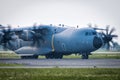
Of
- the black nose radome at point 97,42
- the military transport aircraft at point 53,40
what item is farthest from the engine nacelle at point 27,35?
the black nose radome at point 97,42

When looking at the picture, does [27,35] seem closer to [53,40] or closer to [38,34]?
[38,34]

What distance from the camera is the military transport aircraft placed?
59781 mm

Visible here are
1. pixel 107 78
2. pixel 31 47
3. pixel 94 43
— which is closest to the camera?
pixel 107 78

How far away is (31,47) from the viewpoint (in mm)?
66812

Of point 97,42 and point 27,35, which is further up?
point 27,35

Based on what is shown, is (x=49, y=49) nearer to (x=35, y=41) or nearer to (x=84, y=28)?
(x=35, y=41)

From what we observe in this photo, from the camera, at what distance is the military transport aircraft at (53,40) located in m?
59.8

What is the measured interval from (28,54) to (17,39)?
3.91 metres

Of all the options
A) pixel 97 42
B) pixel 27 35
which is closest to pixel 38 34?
pixel 27 35

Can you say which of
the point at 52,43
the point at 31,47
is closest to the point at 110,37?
the point at 52,43

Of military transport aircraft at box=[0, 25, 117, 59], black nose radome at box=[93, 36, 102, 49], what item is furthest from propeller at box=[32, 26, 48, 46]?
black nose radome at box=[93, 36, 102, 49]

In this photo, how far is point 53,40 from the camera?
65.4 meters

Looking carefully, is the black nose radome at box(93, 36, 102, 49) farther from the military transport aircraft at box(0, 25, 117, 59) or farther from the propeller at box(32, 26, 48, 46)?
the propeller at box(32, 26, 48, 46)

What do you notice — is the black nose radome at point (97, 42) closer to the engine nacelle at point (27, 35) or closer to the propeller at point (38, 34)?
the propeller at point (38, 34)
